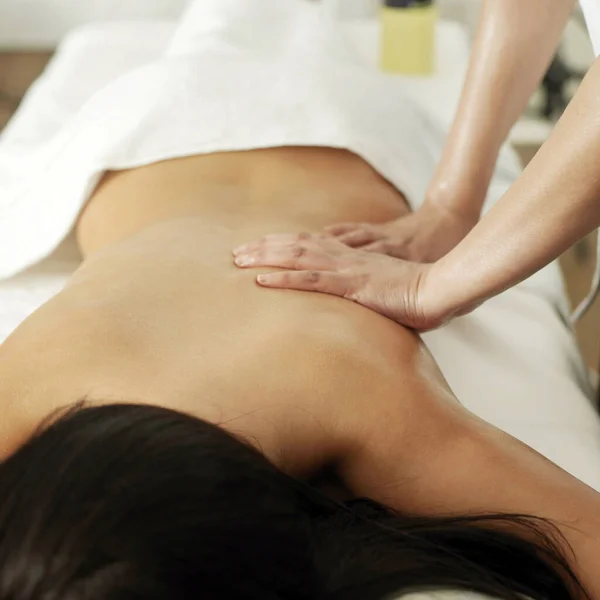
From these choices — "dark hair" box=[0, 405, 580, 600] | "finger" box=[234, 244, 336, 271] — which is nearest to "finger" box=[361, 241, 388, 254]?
"finger" box=[234, 244, 336, 271]

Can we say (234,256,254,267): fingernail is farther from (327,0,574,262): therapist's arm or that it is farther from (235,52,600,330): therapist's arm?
(327,0,574,262): therapist's arm

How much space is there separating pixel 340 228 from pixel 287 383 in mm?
392

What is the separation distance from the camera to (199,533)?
597 millimetres

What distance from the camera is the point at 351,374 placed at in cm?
81

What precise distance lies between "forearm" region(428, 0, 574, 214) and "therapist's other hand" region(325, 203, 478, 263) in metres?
0.02

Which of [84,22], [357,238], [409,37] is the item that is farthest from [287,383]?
[84,22]

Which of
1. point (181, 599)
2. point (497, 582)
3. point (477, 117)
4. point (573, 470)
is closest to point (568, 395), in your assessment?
point (573, 470)

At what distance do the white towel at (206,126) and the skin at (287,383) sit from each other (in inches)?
14.4

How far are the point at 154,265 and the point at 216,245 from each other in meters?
0.11

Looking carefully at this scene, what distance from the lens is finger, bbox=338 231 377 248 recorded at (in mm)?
1114

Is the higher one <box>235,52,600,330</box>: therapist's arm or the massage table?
<box>235,52,600,330</box>: therapist's arm

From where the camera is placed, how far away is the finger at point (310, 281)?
957 mm

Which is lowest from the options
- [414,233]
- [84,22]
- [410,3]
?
[84,22]

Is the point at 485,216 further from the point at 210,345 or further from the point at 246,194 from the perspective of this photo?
the point at 246,194
